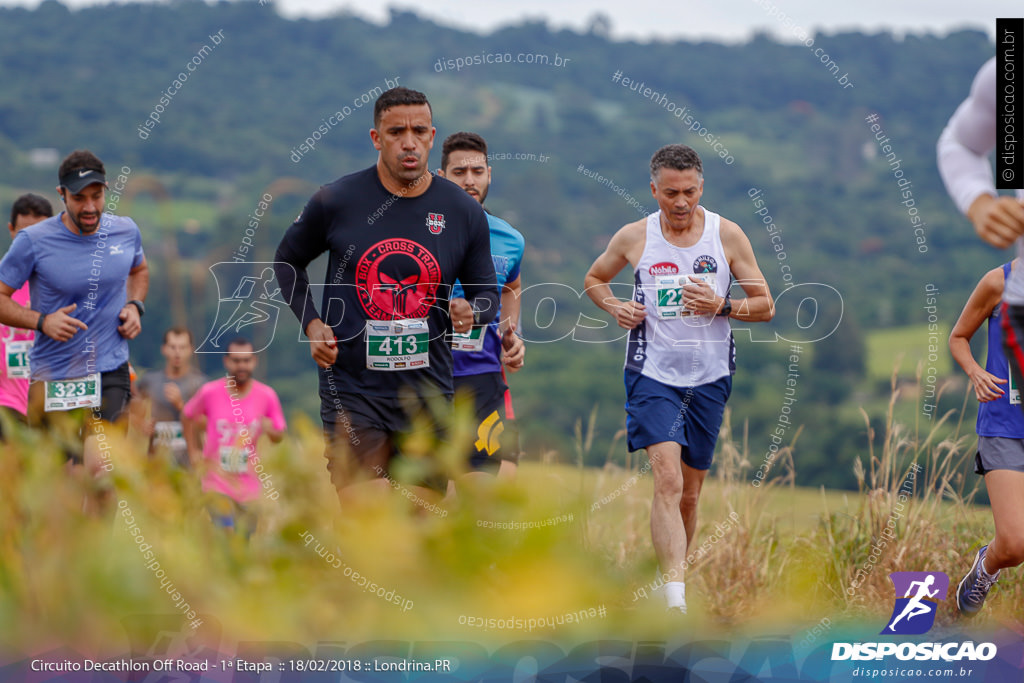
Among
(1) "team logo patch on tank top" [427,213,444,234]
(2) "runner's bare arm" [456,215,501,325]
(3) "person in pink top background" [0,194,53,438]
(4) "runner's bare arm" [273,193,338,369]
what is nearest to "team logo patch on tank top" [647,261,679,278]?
(2) "runner's bare arm" [456,215,501,325]

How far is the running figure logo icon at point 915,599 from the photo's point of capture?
450 cm

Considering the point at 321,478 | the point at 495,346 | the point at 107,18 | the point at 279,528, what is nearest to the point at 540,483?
the point at 321,478

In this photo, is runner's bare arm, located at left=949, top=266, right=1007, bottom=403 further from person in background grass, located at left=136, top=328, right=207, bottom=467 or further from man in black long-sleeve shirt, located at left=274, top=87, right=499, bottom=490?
person in background grass, located at left=136, top=328, right=207, bottom=467

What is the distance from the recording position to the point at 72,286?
19.4 ft

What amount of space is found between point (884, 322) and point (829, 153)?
49.0 ft

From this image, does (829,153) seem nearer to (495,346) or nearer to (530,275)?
(530,275)

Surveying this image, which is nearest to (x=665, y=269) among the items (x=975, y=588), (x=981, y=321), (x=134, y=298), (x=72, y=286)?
(x=981, y=321)

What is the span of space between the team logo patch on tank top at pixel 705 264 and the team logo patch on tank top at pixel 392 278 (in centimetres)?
138

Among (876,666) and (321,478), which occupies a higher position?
(321,478)

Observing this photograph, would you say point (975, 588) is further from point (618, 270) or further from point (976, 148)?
point (976, 148)

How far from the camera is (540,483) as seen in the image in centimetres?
147

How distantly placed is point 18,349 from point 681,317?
363 cm

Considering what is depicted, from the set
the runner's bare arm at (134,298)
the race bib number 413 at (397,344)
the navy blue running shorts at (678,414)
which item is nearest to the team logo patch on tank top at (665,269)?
the navy blue running shorts at (678,414)

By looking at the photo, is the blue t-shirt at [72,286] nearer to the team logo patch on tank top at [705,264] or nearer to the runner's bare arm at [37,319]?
the runner's bare arm at [37,319]
